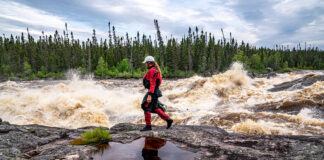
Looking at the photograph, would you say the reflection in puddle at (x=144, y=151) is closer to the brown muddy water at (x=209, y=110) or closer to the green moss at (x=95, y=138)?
the green moss at (x=95, y=138)

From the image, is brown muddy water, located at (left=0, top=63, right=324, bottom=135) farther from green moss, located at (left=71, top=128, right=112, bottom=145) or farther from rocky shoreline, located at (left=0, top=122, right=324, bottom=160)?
green moss, located at (left=71, top=128, right=112, bottom=145)

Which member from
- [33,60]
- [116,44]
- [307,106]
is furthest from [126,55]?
[307,106]

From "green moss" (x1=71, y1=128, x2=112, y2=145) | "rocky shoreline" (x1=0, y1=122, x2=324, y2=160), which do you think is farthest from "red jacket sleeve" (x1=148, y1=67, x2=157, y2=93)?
"green moss" (x1=71, y1=128, x2=112, y2=145)

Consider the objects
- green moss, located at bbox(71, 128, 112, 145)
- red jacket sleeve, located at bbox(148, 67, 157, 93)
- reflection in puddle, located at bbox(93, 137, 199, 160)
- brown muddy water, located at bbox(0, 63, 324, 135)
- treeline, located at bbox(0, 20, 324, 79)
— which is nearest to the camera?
reflection in puddle, located at bbox(93, 137, 199, 160)

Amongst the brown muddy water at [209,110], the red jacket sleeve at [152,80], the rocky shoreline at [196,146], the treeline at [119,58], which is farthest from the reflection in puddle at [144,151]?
the treeline at [119,58]

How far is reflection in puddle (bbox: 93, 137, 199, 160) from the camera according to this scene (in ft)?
12.2

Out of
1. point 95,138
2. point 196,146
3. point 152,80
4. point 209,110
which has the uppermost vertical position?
point 152,80

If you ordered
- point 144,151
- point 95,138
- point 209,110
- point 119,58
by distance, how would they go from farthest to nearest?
point 119,58 → point 209,110 → point 95,138 → point 144,151

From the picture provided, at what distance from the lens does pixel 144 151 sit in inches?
156

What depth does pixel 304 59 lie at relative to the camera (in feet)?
265

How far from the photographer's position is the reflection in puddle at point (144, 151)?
3717 mm

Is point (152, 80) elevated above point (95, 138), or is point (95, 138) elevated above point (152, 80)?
point (152, 80)

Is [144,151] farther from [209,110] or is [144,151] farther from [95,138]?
[209,110]

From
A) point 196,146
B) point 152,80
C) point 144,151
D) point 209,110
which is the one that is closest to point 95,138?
point 144,151
